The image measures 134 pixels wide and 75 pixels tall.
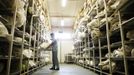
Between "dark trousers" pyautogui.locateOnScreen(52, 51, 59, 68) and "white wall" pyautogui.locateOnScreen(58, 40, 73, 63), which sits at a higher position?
"white wall" pyautogui.locateOnScreen(58, 40, 73, 63)

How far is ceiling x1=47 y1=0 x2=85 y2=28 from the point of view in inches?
394

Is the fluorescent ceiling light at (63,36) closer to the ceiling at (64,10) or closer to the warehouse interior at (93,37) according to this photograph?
the ceiling at (64,10)

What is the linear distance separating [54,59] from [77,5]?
5253 millimetres

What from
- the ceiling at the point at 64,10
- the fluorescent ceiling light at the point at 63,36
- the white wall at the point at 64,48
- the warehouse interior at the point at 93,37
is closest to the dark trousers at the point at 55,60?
the warehouse interior at the point at 93,37

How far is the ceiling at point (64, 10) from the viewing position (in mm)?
9995

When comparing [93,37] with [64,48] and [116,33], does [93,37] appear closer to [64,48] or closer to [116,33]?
[116,33]

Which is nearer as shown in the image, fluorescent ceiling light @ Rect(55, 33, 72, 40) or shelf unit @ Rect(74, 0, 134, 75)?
shelf unit @ Rect(74, 0, 134, 75)

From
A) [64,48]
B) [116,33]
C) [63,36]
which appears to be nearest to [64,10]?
[63,36]

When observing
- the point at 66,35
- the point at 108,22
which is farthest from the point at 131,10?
the point at 66,35

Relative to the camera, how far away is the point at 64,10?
37.7ft

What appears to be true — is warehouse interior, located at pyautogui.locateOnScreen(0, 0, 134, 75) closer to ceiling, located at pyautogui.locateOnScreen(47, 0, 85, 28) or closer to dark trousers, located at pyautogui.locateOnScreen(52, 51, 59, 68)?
dark trousers, located at pyautogui.locateOnScreen(52, 51, 59, 68)

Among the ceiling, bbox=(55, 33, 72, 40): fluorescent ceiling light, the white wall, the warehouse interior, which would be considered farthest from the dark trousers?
bbox=(55, 33, 72, 40): fluorescent ceiling light

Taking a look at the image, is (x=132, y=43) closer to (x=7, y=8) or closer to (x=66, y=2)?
(x=7, y=8)

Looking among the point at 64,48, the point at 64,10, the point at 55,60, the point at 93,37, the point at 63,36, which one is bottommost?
the point at 55,60
